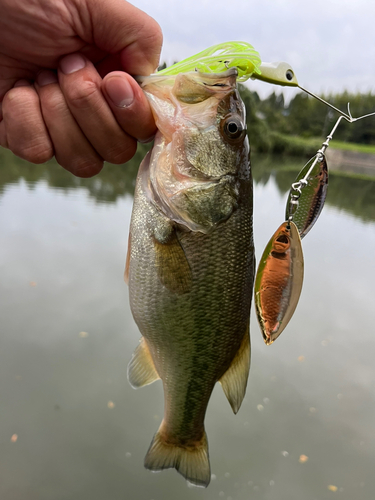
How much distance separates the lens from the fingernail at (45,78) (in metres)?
1.52

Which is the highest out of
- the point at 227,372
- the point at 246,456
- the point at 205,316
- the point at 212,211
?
the point at 212,211

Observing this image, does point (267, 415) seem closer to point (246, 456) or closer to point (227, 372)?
point (246, 456)

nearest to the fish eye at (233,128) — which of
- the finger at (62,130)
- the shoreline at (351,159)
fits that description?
the finger at (62,130)

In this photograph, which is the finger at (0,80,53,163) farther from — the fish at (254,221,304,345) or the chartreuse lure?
the fish at (254,221,304,345)

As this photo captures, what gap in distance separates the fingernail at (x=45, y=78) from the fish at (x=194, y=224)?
1.47 feet

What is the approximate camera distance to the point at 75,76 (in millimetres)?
1429

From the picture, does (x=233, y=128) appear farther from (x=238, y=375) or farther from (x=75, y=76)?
(x=238, y=375)

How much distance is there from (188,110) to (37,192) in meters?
10.7

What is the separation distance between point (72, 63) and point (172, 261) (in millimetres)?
959

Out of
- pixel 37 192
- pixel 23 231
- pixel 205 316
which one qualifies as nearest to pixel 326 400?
pixel 205 316

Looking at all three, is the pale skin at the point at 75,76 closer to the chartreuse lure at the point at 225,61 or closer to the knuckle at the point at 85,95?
Answer: the knuckle at the point at 85,95

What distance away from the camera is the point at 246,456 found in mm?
3469

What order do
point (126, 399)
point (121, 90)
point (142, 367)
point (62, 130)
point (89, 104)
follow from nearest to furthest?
point (121, 90)
point (89, 104)
point (62, 130)
point (142, 367)
point (126, 399)

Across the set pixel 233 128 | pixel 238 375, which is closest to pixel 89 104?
pixel 233 128
